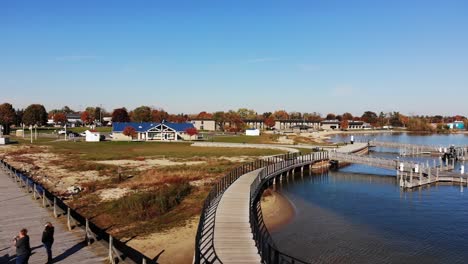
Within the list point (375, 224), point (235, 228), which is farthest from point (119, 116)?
point (235, 228)

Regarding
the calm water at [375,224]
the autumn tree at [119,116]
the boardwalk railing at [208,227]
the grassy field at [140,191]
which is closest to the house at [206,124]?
the autumn tree at [119,116]

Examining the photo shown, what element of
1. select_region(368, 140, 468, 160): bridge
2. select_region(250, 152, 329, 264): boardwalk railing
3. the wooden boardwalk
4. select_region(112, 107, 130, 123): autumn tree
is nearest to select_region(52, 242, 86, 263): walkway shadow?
the wooden boardwalk

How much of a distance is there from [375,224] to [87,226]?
849 inches

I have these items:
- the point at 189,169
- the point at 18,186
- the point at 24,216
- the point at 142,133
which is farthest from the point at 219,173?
the point at 142,133

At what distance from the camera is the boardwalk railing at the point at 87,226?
→ 16656 mm

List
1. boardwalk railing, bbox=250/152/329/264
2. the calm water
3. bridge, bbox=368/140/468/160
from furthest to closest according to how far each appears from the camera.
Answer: bridge, bbox=368/140/468/160, the calm water, boardwalk railing, bbox=250/152/329/264

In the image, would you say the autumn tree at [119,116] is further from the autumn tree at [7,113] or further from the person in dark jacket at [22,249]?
the person in dark jacket at [22,249]

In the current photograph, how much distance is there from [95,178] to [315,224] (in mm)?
26640

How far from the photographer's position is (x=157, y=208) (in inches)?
1191

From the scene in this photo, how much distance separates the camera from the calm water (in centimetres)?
2400

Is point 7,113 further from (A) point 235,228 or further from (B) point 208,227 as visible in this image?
(A) point 235,228

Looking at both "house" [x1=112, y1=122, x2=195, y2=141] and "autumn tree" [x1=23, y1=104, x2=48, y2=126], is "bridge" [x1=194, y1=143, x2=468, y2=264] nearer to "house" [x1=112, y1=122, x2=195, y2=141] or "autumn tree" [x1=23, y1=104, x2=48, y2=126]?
"house" [x1=112, y1=122, x2=195, y2=141]

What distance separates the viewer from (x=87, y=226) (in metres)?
19.2

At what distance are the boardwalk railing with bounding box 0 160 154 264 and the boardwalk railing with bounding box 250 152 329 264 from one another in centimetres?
542
